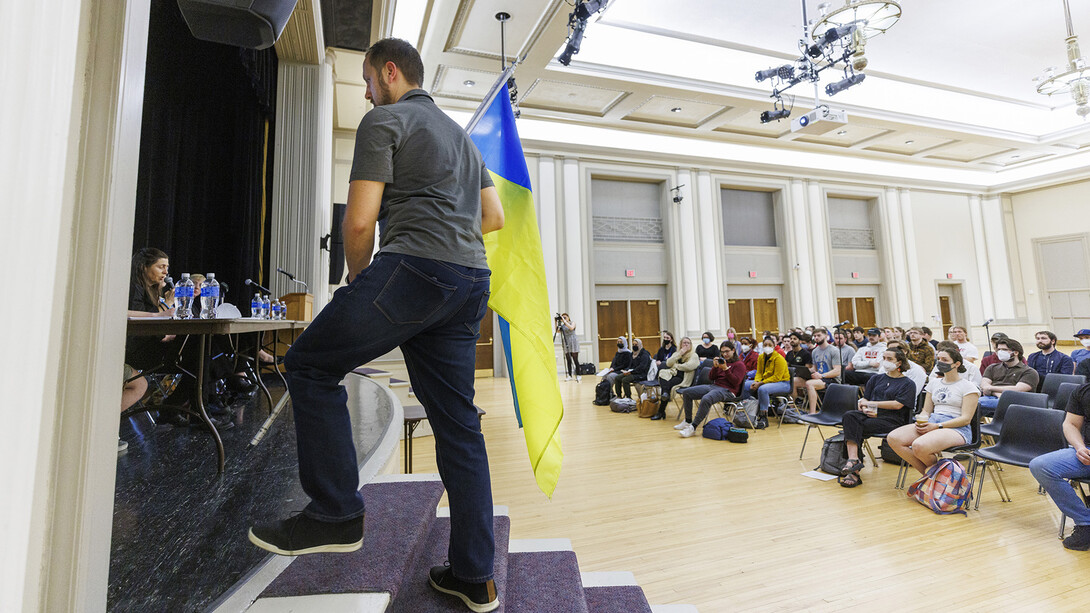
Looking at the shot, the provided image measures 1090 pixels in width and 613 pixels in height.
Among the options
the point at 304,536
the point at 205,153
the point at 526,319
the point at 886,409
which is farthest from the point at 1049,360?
the point at 205,153

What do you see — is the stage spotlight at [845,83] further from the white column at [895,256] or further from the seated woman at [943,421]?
the white column at [895,256]

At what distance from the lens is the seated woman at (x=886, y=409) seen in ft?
13.4

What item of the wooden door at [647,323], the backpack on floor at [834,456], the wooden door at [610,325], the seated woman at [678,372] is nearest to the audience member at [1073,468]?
the backpack on floor at [834,456]

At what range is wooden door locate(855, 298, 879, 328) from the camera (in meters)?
15.1

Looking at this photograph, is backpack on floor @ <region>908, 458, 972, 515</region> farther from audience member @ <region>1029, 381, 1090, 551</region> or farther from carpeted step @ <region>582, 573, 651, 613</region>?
carpeted step @ <region>582, 573, 651, 613</region>

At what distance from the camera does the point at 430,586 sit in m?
1.37

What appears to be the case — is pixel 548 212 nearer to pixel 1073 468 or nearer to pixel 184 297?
pixel 184 297

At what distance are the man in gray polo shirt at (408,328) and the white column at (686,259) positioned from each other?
1230 cm

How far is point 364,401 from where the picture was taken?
3816 mm

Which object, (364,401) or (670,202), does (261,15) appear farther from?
(670,202)

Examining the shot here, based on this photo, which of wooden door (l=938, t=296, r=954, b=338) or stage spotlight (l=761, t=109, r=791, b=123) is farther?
wooden door (l=938, t=296, r=954, b=338)

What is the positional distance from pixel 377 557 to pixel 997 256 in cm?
2144

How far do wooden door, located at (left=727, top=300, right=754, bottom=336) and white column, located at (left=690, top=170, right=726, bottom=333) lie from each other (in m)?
0.79

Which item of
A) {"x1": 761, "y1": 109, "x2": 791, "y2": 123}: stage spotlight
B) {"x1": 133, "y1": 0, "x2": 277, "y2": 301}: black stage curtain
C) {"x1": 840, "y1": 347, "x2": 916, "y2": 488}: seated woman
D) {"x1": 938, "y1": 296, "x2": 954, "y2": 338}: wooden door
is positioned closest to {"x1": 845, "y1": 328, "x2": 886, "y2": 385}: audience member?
{"x1": 840, "y1": 347, "x2": 916, "y2": 488}: seated woman
